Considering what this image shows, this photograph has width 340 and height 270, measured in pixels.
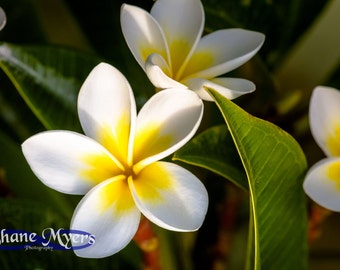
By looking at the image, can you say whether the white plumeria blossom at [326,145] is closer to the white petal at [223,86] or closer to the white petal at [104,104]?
the white petal at [223,86]

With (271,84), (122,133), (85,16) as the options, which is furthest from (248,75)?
(122,133)

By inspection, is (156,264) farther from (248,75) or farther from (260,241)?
(248,75)

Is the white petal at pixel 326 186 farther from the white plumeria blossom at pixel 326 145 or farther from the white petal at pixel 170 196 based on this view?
the white petal at pixel 170 196

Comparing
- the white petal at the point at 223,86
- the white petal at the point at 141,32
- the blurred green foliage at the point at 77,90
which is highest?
the white petal at the point at 141,32

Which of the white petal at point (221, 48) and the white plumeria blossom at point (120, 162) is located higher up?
the white petal at point (221, 48)

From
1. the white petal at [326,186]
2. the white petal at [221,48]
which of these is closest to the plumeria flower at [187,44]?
the white petal at [221,48]

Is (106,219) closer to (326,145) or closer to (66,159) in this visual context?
(66,159)

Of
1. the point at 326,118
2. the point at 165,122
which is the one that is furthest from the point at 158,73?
the point at 326,118
